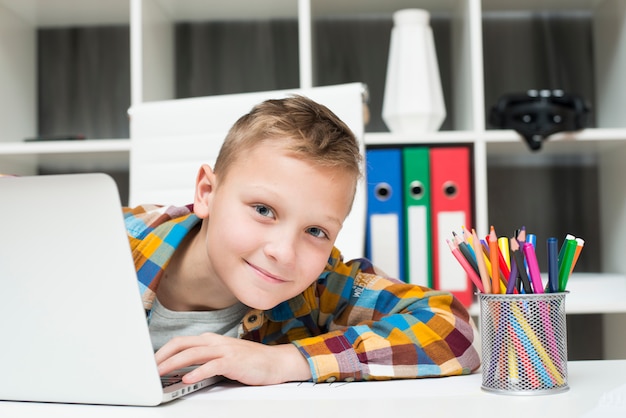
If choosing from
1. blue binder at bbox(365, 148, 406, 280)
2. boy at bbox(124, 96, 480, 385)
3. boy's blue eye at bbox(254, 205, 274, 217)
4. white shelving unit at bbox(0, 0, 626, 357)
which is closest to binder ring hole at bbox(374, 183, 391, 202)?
blue binder at bbox(365, 148, 406, 280)

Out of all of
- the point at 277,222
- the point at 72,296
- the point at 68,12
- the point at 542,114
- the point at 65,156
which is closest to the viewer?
the point at 72,296

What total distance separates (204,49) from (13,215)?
1670mm

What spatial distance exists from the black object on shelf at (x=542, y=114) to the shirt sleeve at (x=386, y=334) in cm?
86

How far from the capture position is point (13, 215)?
54cm

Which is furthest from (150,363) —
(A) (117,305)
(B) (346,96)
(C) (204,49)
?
A: (C) (204,49)

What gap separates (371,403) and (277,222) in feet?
0.79

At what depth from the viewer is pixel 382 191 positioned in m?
1.69

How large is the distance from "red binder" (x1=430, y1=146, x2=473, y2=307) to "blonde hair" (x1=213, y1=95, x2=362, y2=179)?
82cm

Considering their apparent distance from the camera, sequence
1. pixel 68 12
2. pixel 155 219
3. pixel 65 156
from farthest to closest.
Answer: pixel 68 12
pixel 65 156
pixel 155 219

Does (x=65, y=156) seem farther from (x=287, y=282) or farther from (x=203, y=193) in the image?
(x=287, y=282)

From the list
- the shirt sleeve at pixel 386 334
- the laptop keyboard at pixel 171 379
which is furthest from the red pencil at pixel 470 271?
the laptop keyboard at pixel 171 379

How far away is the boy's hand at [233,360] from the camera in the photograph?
681 millimetres

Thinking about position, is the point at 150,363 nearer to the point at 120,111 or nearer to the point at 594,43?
the point at 120,111

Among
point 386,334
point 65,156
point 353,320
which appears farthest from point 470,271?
point 65,156
